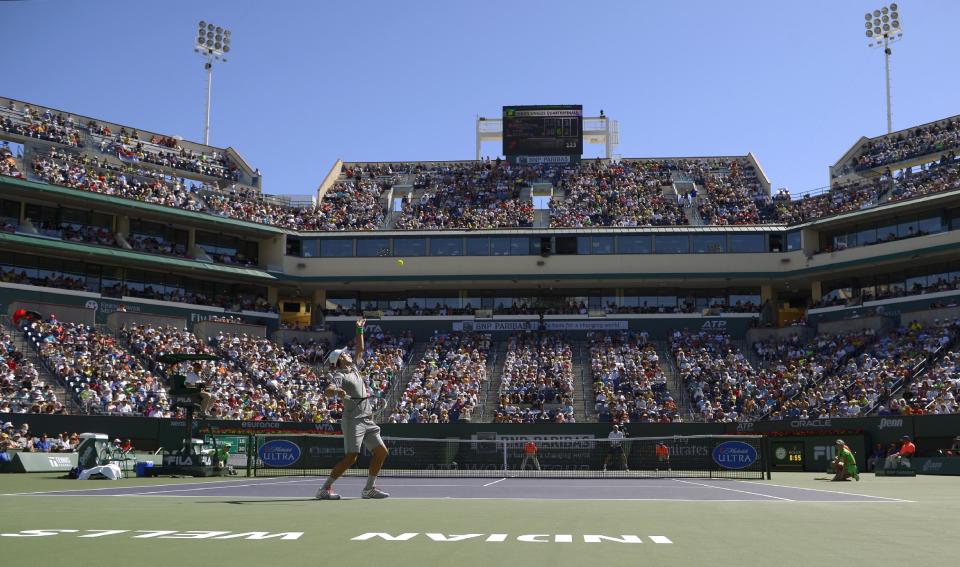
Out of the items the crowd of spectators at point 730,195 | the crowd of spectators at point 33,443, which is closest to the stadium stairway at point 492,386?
the crowd of spectators at point 730,195

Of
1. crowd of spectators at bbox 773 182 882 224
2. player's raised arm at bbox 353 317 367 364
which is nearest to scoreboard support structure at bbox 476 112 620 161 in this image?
crowd of spectators at bbox 773 182 882 224

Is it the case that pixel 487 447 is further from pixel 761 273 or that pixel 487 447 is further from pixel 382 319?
pixel 761 273

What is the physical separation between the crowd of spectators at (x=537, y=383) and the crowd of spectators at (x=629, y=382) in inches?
65.9

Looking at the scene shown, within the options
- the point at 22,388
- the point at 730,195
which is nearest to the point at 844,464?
the point at 22,388

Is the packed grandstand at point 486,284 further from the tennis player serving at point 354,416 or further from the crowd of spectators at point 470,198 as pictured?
the tennis player serving at point 354,416

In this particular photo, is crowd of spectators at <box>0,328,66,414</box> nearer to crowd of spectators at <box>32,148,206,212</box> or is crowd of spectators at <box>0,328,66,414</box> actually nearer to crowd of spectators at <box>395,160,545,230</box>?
crowd of spectators at <box>32,148,206,212</box>

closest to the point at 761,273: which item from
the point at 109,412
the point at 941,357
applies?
the point at 941,357

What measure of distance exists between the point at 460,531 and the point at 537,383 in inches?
1674

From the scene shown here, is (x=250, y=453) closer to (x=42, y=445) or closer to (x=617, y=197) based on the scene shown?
(x=42, y=445)

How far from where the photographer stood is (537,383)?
5166 centimetres

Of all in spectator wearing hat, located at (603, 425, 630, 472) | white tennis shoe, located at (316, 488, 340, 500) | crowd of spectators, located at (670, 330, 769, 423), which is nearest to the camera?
white tennis shoe, located at (316, 488, 340, 500)

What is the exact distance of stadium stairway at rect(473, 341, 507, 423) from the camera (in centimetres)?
5022

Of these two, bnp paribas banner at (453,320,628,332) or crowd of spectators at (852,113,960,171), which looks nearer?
crowd of spectators at (852,113,960,171)

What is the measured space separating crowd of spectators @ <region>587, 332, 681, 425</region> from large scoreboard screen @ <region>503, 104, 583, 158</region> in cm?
2053
